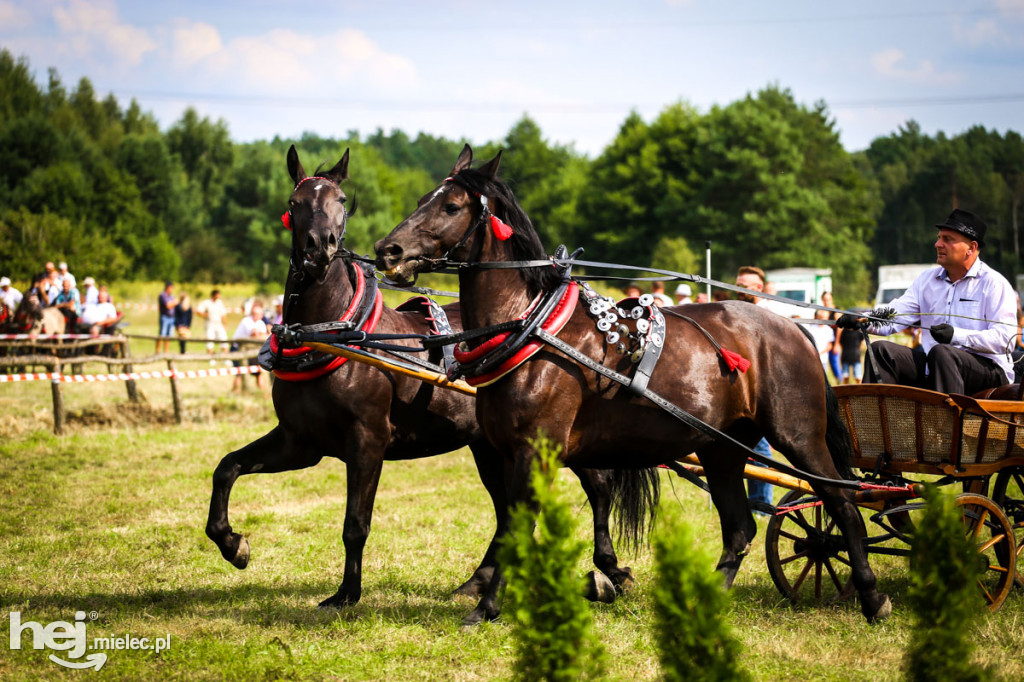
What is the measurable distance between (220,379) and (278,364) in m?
14.3

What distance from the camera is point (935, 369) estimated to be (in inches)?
211

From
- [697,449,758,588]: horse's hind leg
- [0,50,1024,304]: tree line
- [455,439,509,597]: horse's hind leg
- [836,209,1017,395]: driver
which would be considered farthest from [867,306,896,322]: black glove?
[0,50,1024,304]: tree line

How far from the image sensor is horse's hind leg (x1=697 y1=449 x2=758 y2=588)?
18.0 ft

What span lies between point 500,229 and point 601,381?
96 centimetres

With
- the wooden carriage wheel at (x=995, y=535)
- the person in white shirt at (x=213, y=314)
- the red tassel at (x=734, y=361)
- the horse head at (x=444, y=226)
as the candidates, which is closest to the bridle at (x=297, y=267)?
the horse head at (x=444, y=226)

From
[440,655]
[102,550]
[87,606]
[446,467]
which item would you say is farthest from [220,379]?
[440,655]

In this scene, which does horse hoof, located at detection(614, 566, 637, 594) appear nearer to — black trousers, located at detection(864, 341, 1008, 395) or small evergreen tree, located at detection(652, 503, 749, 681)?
black trousers, located at detection(864, 341, 1008, 395)

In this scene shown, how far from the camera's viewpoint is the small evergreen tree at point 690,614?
274cm

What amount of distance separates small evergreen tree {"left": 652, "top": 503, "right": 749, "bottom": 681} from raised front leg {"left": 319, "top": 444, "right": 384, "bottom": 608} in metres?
2.73

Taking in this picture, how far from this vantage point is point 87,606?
523 cm

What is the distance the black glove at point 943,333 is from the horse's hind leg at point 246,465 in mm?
3855

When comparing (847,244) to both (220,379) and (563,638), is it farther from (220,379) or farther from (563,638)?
(563,638)

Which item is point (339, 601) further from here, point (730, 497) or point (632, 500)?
point (730, 497)

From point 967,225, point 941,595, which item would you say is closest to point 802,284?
point 967,225
